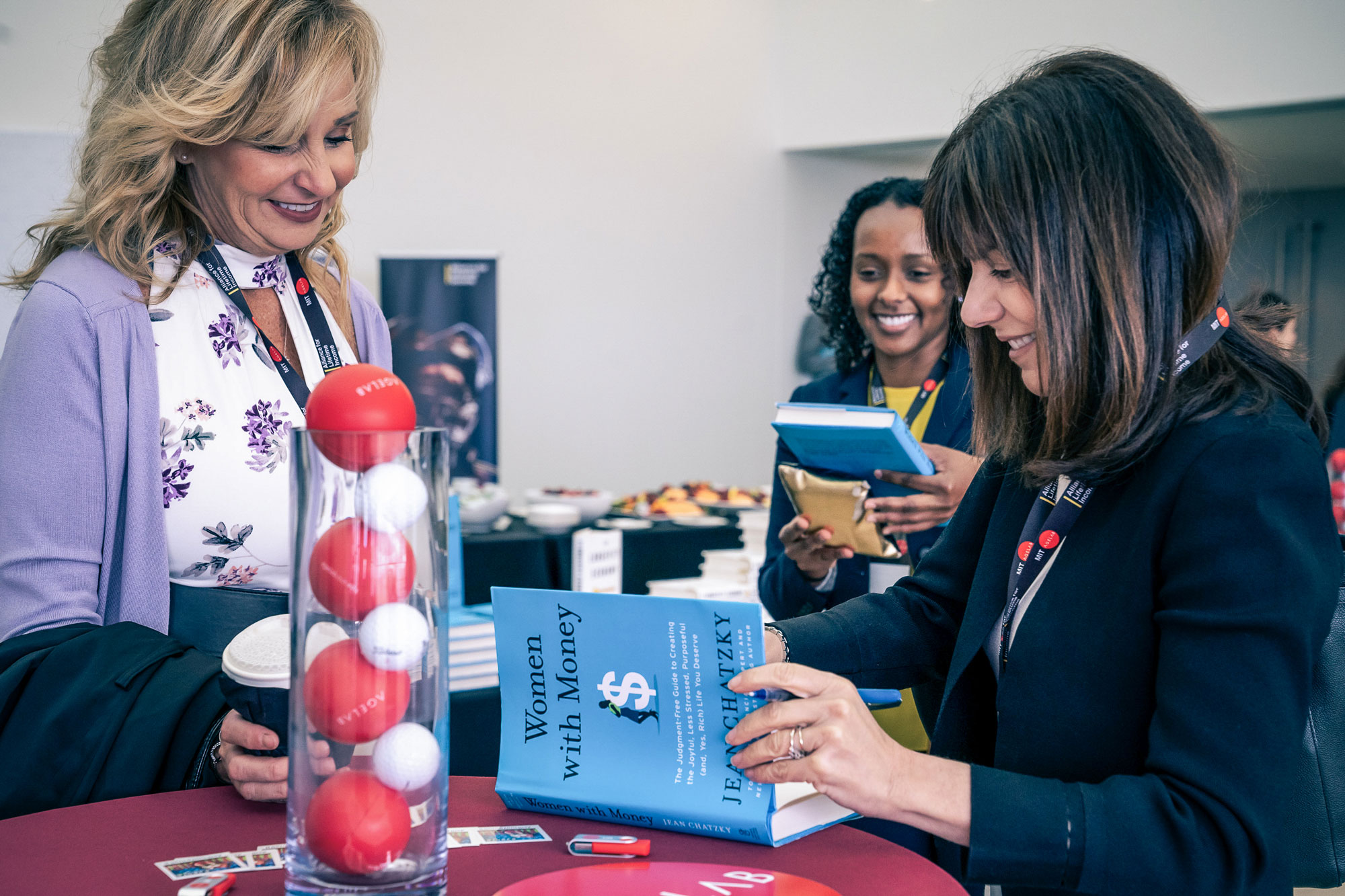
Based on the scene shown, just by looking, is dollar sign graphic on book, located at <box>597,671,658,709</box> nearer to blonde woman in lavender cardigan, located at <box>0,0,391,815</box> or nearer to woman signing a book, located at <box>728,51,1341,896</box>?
woman signing a book, located at <box>728,51,1341,896</box>

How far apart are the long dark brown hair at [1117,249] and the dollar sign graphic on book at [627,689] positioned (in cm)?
46

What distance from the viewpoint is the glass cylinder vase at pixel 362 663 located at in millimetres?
806

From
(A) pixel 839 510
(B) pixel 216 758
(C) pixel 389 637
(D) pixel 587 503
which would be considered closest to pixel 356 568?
(C) pixel 389 637

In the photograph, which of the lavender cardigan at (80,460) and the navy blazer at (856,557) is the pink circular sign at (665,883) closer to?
the lavender cardigan at (80,460)

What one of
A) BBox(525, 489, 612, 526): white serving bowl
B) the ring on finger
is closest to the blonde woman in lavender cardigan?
the ring on finger

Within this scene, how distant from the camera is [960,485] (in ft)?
6.21

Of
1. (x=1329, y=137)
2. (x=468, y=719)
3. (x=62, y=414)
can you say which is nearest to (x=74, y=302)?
(x=62, y=414)

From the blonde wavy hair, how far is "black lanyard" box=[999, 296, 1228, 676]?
3.56 feet

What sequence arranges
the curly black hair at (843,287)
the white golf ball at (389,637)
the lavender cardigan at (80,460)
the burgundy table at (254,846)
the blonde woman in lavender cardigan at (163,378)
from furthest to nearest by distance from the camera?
the curly black hair at (843,287) < the lavender cardigan at (80,460) < the blonde woman in lavender cardigan at (163,378) < the burgundy table at (254,846) < the white golf ball at (389,637)

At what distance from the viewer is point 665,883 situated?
3.02 feet

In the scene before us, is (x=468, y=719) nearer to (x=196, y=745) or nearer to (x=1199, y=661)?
(x=196, y=745)

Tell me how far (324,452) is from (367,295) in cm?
107

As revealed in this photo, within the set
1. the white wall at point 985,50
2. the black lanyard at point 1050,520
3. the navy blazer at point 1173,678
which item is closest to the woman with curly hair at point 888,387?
the black lanyard at point 1050,520

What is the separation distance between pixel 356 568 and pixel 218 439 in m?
0.72
